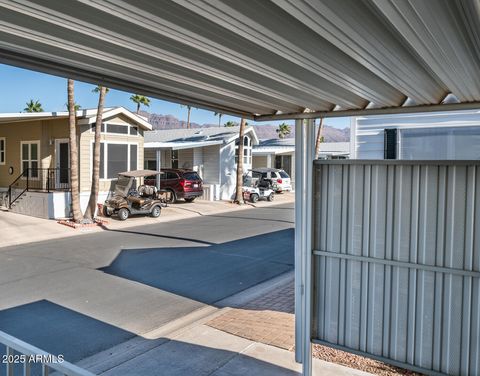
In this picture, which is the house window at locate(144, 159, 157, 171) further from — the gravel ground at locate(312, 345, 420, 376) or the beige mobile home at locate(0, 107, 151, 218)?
the gravel ground at locate(312, 345, 420, 376)

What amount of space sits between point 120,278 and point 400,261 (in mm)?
6386

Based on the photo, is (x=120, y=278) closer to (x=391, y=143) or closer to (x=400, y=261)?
(x=391, y=143)

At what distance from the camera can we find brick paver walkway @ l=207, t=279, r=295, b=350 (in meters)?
5.56

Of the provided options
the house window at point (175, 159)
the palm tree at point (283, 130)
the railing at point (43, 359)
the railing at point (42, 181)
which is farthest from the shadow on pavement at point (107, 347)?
the palm tree at point (283, 130)

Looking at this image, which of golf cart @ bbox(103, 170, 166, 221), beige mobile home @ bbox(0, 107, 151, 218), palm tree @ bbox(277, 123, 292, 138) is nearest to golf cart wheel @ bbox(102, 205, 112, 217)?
golf cart @ bbox(103, 170, 166, 221)

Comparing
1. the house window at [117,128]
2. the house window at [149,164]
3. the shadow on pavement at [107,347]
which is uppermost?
the house window at [117,128]

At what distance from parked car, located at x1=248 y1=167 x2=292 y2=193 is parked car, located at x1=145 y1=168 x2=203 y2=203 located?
307 inches

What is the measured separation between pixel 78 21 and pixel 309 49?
150 cm

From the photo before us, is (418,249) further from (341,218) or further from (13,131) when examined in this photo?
(13,131)

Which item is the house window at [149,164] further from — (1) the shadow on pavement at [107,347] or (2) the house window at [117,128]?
(1) the shadow on pavement at [107,347]

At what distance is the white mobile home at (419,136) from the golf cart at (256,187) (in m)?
18.3

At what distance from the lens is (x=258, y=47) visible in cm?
288

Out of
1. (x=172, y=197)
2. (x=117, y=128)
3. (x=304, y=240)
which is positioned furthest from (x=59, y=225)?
(x=304, y=240)

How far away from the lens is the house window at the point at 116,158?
65.4 feet
